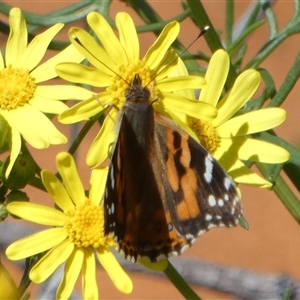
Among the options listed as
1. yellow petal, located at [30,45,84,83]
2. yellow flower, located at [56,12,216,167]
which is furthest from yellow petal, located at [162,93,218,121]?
yellow petal, located at [30,45,84,83]

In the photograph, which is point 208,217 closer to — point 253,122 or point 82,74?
point 253,122

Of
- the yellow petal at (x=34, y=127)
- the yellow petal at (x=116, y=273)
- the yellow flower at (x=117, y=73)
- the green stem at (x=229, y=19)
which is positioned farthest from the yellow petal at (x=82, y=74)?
the green stem at (x=229, y=19)

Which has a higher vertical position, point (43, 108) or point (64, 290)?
point (43, 108)

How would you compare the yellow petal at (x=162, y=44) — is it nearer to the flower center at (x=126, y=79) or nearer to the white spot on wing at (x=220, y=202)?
the flower center at (x=126, y=79)

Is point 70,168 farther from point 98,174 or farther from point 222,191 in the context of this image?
point 222,191

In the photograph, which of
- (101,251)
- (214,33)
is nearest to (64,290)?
(101,251)
